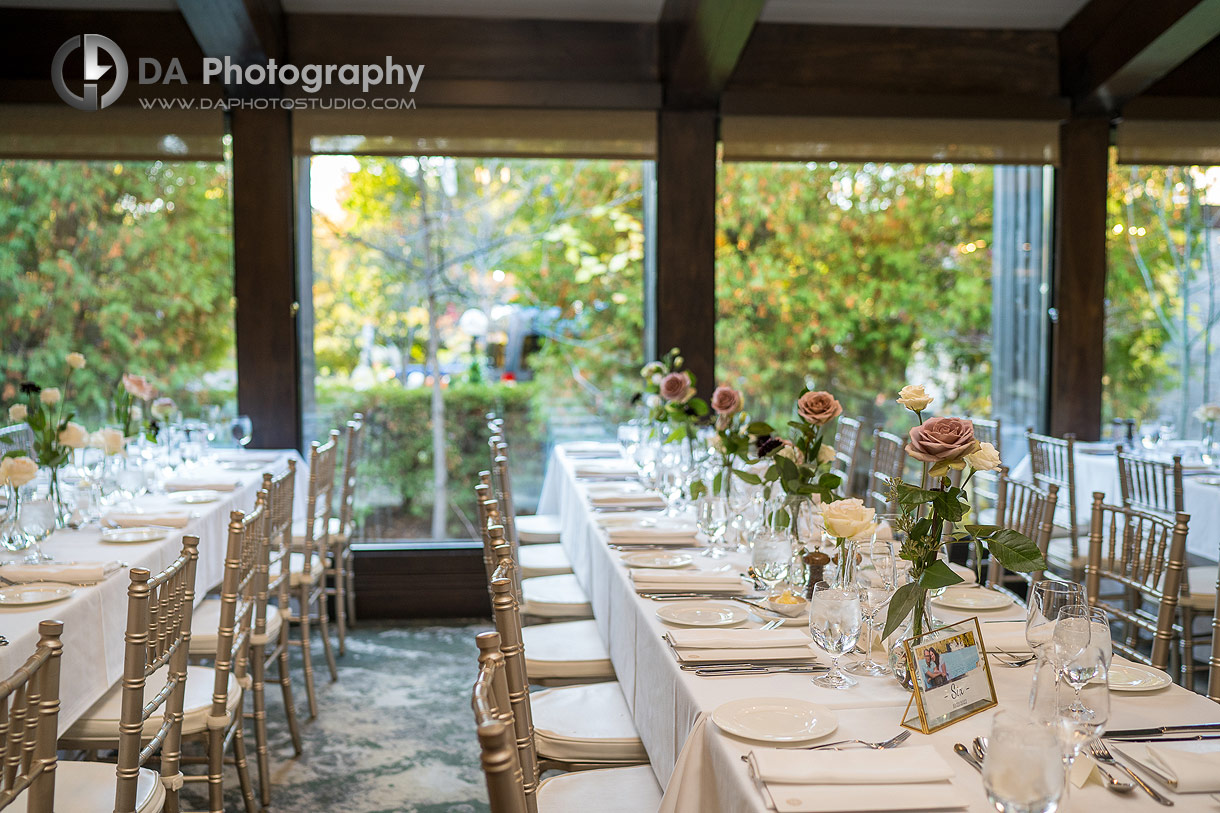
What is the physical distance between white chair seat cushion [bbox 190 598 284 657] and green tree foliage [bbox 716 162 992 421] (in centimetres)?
289

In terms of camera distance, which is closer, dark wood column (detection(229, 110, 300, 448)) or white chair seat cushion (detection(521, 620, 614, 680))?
white chair seat cushion (detection(521, 620, 614, 680))

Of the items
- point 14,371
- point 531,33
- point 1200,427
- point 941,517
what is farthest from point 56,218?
point 1200,427

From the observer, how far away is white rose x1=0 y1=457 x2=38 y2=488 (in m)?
2.78

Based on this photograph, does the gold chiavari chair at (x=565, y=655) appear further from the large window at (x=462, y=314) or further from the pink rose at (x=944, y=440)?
the large window at (x=462, y=314)

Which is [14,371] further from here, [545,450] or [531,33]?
[531,33]

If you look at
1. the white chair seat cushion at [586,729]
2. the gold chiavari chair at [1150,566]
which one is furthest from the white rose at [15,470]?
the gold chiavari chair at [1150,566]

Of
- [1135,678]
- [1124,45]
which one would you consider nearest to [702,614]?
[1135,678]

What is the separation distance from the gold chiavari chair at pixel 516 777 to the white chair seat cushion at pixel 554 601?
1237 millimetres

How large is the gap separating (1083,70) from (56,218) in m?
5.27

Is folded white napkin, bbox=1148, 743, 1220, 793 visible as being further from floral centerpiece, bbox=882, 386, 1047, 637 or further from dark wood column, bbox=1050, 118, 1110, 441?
dark wood column, bbox=1050, 118, 1110, 441

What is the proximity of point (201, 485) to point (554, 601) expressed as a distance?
1649mm

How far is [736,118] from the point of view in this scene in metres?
5.33

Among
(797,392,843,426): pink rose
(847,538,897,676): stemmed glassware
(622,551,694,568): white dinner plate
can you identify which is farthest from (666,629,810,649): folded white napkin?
(622,551,694,568): white dinner plate

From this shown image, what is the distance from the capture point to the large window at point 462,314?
5.35 metres
